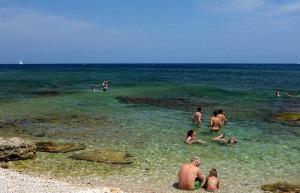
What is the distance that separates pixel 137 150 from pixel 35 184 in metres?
7.77

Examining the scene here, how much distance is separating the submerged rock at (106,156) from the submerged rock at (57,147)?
118 cm

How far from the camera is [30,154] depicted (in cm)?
1880

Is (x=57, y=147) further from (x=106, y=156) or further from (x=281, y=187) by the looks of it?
(x=281, y=187)

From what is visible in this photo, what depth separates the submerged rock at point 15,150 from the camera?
18.3 meters

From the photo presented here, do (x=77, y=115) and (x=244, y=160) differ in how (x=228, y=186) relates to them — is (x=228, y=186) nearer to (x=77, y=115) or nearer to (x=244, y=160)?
(x=244, y=160)

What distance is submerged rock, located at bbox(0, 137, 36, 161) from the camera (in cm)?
1833

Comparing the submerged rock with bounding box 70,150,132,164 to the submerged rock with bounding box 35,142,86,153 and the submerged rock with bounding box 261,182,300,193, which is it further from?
the submerged rock with bounding box 261,182,300,193

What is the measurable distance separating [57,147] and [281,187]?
10.2 meters

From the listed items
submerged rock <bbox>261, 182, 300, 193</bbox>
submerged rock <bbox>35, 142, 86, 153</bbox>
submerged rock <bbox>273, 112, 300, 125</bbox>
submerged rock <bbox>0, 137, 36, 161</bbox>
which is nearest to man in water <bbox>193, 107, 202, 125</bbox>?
submerged rock <bbox>273, 112, 300, 125</bbox>

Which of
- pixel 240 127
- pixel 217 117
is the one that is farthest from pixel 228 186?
pixel 240 127

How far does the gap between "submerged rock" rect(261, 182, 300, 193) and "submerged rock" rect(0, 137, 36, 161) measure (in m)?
9.60

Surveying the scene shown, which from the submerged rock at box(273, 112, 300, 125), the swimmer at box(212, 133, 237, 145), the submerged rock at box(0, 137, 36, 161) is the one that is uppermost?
the submerged rock at box(0, 137, 36, 161)

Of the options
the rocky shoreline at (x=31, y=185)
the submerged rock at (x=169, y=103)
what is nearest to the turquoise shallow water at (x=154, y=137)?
the submerged rock at (x=169, y=103)

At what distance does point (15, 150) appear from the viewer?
60.5 ft
